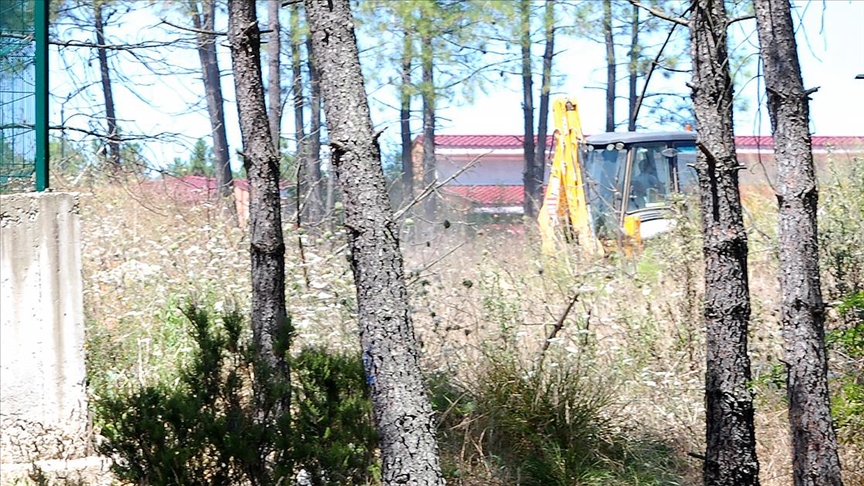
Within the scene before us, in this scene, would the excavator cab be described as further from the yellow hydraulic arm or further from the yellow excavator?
the yellow hydraulic arm

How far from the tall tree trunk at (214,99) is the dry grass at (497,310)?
1834 mm

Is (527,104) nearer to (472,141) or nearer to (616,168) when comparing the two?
(616,168)

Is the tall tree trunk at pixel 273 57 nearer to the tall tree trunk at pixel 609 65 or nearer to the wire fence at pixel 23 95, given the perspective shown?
the tall tree trunk at pixel 609 65

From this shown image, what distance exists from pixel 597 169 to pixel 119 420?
13275 mm

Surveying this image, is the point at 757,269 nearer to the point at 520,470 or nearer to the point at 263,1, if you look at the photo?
the point at 520,470

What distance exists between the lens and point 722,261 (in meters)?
5.02

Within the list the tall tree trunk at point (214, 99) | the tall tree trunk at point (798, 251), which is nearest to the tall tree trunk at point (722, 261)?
the tall tree trunk at point (798, 251)

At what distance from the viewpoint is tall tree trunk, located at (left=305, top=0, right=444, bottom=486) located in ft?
13.4

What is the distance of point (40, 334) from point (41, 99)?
1411 millimetres

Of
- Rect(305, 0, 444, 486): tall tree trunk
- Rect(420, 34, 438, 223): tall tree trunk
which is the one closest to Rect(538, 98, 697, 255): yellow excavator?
Rect(420, 34, 438, 223): tall tree trunk

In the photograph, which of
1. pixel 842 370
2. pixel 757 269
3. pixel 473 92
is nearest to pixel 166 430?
pixel 842 370

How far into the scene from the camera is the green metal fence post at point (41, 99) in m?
5.79

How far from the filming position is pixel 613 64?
69.7 feet

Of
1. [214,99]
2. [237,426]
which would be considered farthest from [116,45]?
[214,99]
